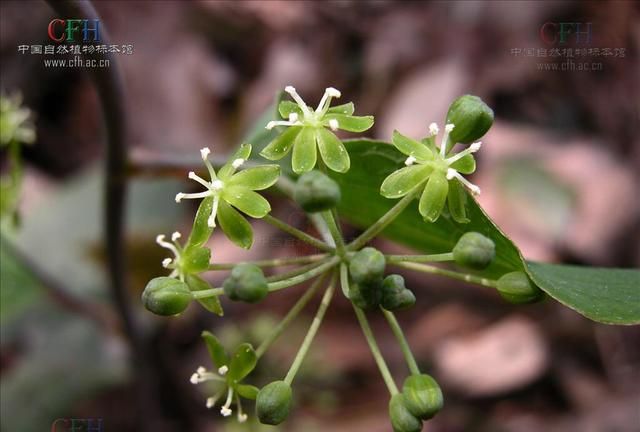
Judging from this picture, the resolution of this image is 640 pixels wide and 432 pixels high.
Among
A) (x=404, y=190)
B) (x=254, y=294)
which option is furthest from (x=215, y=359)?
(x=404, y=190)

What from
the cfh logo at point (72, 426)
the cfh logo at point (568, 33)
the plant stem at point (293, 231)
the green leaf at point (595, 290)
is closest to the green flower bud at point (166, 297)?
the plant stem at point (293, 231)

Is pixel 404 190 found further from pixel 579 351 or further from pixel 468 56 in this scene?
pixel 468 56

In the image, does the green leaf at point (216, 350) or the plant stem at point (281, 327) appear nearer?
the plant stem at point (281, 327)

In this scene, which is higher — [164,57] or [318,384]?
[164,57]

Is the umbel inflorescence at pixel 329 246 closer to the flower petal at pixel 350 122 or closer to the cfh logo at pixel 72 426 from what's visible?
the flower petal at pixel 350 122

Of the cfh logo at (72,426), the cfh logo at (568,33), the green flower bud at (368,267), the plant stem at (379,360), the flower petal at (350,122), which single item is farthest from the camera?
the cfh logo at (568,33)

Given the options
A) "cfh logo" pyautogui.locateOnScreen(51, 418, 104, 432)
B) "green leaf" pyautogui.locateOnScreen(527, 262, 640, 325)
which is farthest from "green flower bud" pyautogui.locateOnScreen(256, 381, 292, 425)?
"cfh logo" pyautogui.locateOnScreen(51, 418, 104, 432)

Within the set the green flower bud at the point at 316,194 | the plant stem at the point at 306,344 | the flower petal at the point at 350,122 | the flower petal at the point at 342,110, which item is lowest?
the plant stem at the point at 306,344
